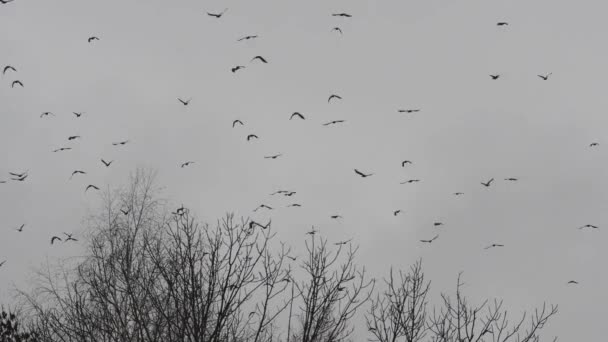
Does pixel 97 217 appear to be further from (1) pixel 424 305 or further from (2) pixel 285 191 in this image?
(1) pixel 424 305

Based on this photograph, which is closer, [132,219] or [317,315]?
[317,315]

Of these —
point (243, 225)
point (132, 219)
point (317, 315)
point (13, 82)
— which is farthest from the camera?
point (132, 219)

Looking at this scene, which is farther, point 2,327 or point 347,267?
point 2,327

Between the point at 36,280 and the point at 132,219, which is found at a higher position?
the point at 132,219

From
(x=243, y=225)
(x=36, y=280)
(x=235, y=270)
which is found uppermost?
(x=36, y=280)

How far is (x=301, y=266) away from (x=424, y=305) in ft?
9.64

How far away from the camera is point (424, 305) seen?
1167 centimetres

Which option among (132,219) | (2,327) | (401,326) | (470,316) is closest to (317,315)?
(401,326)

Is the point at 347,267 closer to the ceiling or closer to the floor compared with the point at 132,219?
closer to the floor

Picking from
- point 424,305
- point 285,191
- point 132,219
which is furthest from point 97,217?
point 424,305

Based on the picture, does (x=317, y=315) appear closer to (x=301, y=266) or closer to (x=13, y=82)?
(x=301, y=266)

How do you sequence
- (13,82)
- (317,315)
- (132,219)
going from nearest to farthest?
(317,315) → (13,82) → (132,219)

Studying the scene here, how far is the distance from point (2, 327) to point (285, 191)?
569 centimetres

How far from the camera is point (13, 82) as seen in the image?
12875 millimetres
